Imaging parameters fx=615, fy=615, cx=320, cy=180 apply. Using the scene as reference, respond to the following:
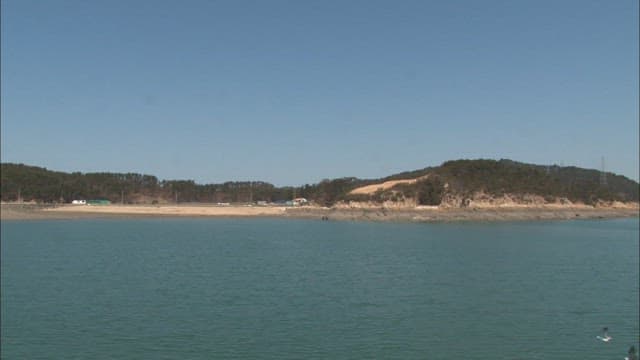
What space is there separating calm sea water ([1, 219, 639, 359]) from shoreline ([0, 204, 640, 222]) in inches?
3880

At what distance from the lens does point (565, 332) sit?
28547 mm

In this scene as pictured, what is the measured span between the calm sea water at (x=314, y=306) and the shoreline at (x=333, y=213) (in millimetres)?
98558

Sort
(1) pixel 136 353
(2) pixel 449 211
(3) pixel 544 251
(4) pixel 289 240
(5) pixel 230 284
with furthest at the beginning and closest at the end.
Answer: (2) pixel 449 211, (4) pixel 289 240, (3) pixel 544 251, (5) pixel 230 284, (1) pixel 136 353

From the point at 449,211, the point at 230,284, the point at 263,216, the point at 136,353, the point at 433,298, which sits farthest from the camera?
the point at 263,216

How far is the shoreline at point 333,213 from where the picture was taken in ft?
527

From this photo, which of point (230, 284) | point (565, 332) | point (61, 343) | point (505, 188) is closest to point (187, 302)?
point (230, 284)

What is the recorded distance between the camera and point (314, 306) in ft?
110

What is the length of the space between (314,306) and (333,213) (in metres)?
140

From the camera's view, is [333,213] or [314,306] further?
[333,213]

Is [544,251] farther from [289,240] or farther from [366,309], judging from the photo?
[366,309]

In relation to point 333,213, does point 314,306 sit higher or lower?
lower

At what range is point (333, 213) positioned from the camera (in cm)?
17338

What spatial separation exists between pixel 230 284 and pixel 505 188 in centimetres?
16713

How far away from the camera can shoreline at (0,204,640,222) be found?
527 feet
